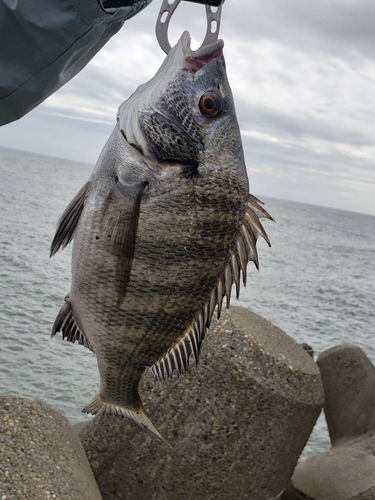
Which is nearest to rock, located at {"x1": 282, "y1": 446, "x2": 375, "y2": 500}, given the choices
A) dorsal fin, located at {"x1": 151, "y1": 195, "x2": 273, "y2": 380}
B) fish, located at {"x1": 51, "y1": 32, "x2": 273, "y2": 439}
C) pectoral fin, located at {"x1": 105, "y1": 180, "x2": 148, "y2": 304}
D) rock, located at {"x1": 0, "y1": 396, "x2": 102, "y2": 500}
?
rock, located at {"x1": 0, "y1": 396, "x2": 102, "y2": 500}

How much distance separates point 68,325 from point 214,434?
2513 millimetres

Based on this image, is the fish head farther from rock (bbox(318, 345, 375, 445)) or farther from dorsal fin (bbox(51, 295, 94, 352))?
rock (bbox(318, 345, 375, 445))

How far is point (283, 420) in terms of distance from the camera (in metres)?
5.08

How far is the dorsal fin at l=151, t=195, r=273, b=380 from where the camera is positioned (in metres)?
2.75

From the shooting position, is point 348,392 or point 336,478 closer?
point 336,478

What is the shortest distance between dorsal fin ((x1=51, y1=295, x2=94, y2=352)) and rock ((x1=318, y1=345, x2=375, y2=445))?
5.82m

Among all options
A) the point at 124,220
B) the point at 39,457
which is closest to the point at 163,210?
the point at 124,220

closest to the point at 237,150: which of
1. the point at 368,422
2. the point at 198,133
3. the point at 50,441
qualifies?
the point at 198,133

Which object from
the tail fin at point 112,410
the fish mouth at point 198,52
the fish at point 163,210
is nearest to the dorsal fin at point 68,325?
the fish at point 163,210

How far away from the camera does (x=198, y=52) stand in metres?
2.49

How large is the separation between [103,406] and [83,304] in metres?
0.61

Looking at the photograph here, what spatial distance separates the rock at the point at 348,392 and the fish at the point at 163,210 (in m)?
5.76

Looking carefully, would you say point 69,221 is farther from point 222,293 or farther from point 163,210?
point 222,293

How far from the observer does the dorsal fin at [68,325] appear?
2836 millimetres
